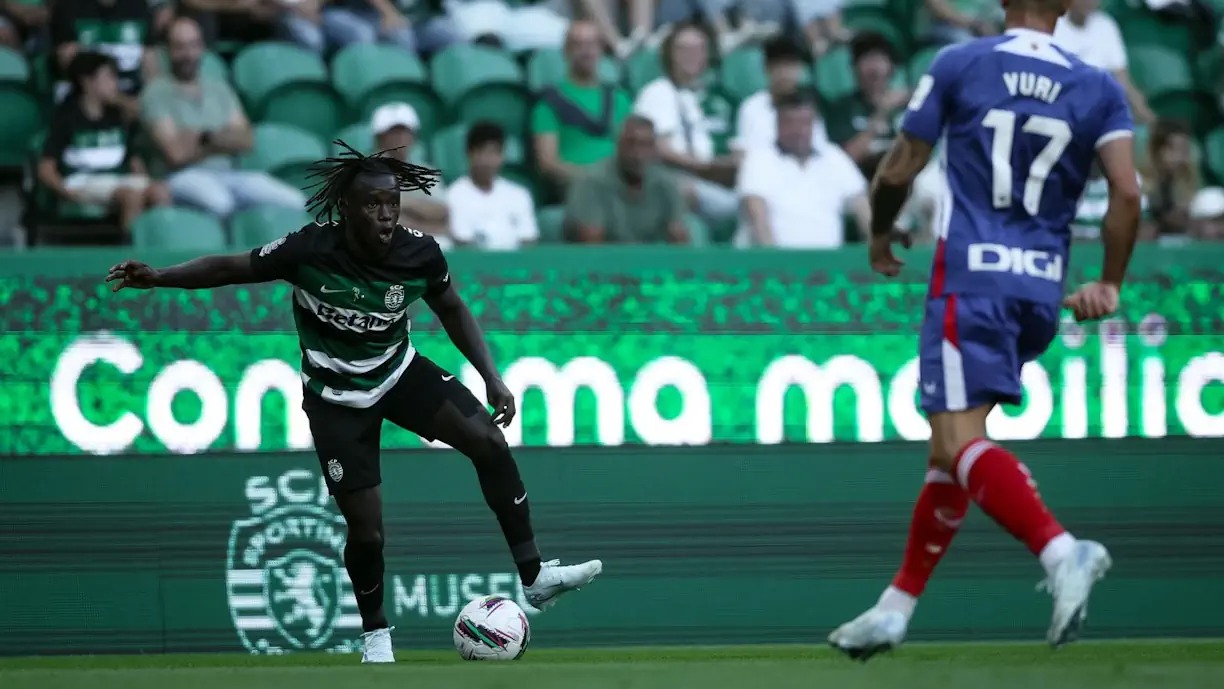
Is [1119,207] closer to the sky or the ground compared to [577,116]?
closer to the ground

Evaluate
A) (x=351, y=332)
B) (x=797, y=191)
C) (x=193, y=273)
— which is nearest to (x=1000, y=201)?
(x=351, y=332)

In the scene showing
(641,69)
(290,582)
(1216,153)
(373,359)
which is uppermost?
(641,69)

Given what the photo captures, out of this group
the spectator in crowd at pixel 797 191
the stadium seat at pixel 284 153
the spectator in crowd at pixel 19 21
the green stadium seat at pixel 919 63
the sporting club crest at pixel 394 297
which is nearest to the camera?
the sporting club crest at pixel 394 297

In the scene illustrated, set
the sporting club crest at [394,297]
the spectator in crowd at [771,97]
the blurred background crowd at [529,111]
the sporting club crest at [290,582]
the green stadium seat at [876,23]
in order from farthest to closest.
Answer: the green stadium seat at [876,23] → the spectator in crowd at [771,97] → the blurred background crowd at [529,111] → the sporting club crest at [290,582] → the sporting club crest at [394,297]

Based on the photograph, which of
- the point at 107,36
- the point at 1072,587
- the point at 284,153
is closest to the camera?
the point at 1072,587

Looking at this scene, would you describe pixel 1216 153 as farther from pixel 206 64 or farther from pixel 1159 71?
pixel 206 64

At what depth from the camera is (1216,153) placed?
1113cm

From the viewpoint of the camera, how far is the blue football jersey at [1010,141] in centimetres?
513

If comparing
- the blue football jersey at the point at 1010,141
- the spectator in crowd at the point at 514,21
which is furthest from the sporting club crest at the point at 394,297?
the spectator in crowd at the point at 514,21

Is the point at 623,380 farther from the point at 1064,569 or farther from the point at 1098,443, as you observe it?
the point at 1064,569

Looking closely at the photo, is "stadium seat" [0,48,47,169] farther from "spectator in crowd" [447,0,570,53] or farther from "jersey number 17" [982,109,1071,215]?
"jersey number 17" [982,109,1071,215]

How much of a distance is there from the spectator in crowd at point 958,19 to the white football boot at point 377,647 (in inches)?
253

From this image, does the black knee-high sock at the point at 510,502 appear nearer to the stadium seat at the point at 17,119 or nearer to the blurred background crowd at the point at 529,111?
the blurred background crowd at the point at 529,111

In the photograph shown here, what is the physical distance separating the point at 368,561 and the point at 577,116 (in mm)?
4145
